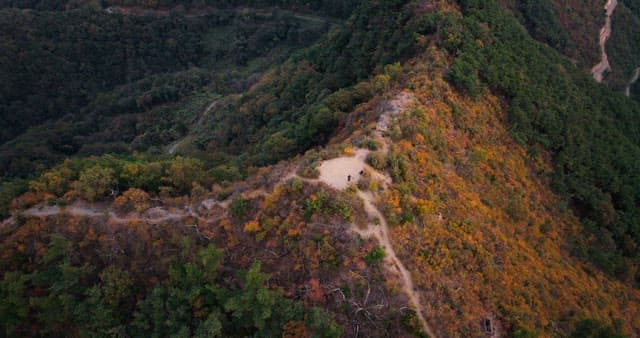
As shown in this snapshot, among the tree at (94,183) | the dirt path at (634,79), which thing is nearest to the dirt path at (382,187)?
the tree at (94,183)

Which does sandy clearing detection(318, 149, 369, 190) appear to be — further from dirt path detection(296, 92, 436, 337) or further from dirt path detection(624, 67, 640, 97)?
dirt path detection(624, 67, 640, 97)

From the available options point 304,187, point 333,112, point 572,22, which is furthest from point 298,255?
point 572,22

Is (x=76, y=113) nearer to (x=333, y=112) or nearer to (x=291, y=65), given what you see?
(x=291, y=65)

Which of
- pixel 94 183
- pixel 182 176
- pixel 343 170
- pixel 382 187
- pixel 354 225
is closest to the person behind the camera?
pixel 354 225

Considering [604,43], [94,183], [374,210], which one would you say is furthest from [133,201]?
[604,43]

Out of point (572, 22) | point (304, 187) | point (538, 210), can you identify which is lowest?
point (538, 210)

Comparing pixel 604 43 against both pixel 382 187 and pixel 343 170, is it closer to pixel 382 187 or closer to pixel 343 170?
pixel 382 187
